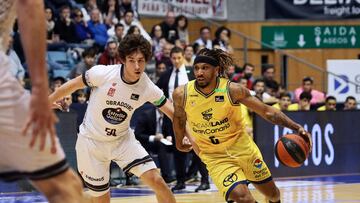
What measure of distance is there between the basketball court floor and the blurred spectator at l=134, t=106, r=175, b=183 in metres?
0.46

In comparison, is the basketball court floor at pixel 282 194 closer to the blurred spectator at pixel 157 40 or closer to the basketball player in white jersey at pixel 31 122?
the blurred spectator at pixel 157 40

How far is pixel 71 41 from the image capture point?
57.0 ft

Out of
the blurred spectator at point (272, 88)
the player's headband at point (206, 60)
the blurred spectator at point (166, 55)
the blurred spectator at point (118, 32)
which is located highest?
the player's headband at point (206, 60)

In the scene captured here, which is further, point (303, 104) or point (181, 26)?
point (181, 26)

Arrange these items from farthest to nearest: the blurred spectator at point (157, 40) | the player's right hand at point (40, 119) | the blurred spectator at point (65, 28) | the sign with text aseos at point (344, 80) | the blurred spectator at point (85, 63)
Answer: the sign with text aseos at point (344, 80) → the blurred spectator at point (157, 40) → the blurred spectator at point (65, 28) → the blurred spectator at point (85, 63) → the player's right hand at point (40, 119)

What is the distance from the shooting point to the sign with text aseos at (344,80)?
63.6 ft

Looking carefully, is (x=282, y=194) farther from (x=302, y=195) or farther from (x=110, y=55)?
(x=110, y=55)

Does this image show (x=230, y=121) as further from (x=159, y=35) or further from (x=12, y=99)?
(x=159, y=35)

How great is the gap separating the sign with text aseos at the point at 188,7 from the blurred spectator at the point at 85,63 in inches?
205

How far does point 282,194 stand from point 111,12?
695 cm

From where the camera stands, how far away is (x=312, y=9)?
77.5 ft

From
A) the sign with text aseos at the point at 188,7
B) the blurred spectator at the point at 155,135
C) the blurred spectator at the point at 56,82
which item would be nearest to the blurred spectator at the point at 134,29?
the blurred spectator at the point at 56,82

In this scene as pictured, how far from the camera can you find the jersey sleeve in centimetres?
825

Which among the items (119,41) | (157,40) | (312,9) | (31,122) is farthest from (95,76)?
(312,9)
